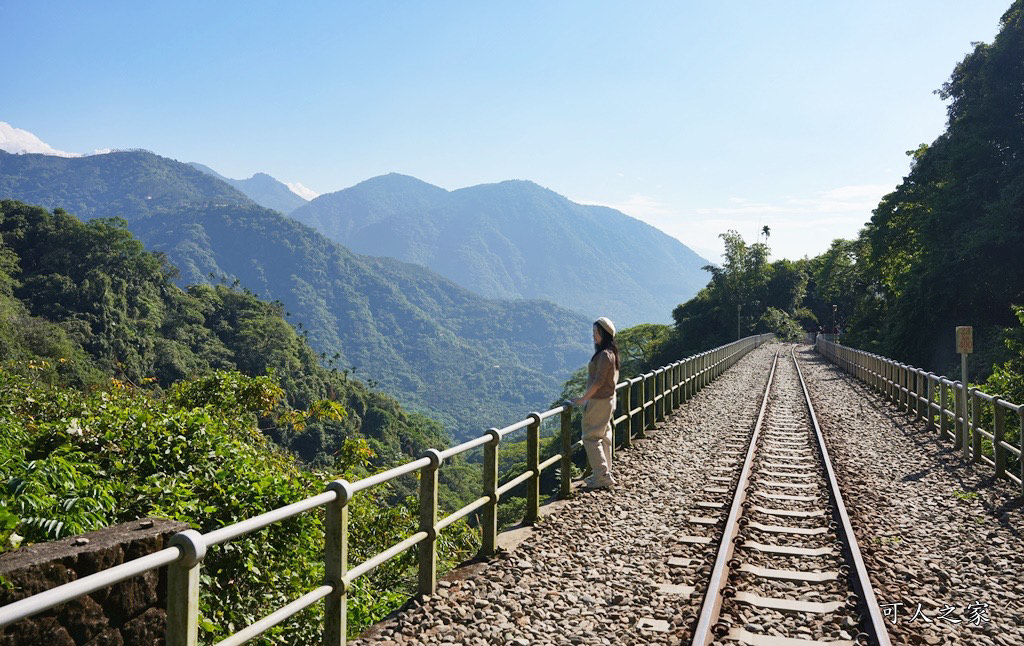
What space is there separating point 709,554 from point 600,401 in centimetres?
272

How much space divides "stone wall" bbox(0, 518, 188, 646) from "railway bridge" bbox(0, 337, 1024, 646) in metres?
1.09

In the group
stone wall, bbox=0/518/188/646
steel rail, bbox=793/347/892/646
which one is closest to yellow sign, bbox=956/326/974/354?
steel rail, bbox=793/347/892/646

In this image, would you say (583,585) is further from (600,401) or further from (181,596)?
(181,596)

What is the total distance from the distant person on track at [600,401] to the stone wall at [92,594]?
16.6 feet

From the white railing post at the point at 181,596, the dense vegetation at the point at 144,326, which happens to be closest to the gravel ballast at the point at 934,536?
the white railing post at the point at 181,596

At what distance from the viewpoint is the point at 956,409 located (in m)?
12.8

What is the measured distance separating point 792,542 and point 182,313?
99566 mm

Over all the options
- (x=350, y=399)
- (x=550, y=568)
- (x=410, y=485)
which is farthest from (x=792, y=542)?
(x=350, y=399)

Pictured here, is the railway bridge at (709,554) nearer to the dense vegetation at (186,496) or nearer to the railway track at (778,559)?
the railway track at (778,559)

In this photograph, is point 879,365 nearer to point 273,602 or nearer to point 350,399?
point 273,602

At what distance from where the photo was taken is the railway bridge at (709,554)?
4.80m

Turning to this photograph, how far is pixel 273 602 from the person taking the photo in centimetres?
666

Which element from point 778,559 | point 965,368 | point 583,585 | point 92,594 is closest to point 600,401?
point 778,559

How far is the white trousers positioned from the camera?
9164 mm
